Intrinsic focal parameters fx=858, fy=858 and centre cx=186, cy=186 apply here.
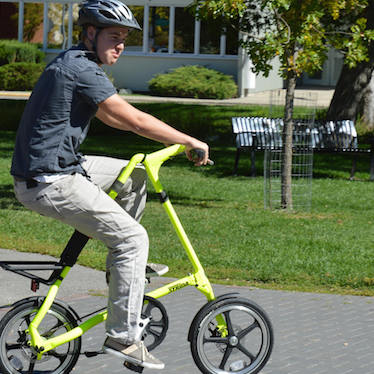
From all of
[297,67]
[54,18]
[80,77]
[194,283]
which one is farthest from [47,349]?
[54,18]

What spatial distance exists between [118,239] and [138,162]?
1.46ft

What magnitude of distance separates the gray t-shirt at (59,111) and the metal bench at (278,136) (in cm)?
980

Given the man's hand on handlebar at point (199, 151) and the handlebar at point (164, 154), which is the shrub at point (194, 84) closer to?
the handlebar at point (164, 154)

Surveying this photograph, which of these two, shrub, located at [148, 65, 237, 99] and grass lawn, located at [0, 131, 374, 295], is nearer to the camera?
grass lawn, located at [0, 131, 374, 295]

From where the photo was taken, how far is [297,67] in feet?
35.2

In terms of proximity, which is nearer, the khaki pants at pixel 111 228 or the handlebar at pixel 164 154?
the khaki pants at pixel 111 228

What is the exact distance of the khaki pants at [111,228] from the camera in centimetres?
422

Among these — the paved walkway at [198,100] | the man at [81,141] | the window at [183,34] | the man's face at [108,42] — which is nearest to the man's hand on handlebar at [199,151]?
the man at [81,141]

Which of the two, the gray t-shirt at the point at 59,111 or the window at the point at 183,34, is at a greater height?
the window at the point at 183,34

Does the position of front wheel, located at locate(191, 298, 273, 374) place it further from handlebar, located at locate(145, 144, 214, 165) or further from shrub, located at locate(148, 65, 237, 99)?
shrub, located at locate(148, 65, 237, 99)

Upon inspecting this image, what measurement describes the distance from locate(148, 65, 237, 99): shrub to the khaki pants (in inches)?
1020

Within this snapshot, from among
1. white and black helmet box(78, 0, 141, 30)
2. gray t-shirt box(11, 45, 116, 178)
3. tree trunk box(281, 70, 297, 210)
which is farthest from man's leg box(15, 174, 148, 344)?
tree trunk box(281, 70, 297, 210)

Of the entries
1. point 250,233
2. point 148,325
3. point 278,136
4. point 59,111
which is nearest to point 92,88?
Result: point 59,111

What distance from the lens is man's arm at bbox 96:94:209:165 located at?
13.5ft
